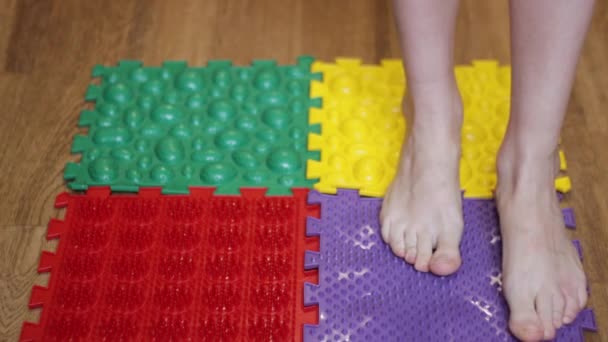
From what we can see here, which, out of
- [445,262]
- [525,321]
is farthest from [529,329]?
[445,262]

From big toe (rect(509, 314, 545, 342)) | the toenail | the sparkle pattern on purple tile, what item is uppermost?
the sparkle pattern on purple tile

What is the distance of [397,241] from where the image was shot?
961 mm

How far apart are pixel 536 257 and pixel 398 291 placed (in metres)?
0.21

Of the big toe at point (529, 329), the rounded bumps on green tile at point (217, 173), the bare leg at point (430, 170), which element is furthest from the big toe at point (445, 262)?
the rounded bumps on green tile at point (217, 173)

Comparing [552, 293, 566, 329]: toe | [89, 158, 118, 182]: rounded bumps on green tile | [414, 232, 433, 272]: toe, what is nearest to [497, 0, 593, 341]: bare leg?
[552, 293, 566, 329]: toe

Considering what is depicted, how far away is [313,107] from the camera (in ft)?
3.90

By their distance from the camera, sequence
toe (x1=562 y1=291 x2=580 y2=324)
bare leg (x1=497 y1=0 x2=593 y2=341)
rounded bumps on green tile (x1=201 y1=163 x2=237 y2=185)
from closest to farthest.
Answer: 1. bare leg (x1=497 y1=0 x2=593 y2=341)
2. toe (x1=562 y1=291 x2=580 y2=324)
3. rounded bumps on green tile (x1=201 y1=163 x2=237 y2=185)

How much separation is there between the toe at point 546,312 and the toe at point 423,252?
0.54 feet

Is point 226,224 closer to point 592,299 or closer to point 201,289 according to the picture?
point 201,289

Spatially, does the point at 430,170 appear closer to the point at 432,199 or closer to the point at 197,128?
the point at 432,199

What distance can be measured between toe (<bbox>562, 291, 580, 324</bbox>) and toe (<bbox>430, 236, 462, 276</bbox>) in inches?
6.2

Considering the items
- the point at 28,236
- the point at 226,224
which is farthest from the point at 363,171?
the point at 28,236

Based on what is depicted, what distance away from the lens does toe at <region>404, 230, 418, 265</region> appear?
0.94 m

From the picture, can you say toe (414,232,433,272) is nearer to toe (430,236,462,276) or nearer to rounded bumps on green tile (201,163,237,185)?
toe (430,236,462,276)
